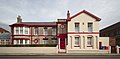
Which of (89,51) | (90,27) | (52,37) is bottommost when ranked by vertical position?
(89,51)

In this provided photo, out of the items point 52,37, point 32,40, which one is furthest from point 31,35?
point 52,37

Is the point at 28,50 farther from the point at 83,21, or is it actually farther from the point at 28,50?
the point at 83,21

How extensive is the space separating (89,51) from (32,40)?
15973 millimetres

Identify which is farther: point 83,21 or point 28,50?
point 83,21

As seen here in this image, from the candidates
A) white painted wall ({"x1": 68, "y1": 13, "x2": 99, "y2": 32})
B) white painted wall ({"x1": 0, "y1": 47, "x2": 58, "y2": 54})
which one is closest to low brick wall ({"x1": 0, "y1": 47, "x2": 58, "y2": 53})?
white painted wall ({"x1": 0, "y1": 47, "x2": 58, "y2": 54})

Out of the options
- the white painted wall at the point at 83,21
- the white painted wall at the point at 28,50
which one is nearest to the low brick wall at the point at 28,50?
the white painted wall at the point at 28,50

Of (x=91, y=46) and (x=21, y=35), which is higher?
(x=21, y=35)

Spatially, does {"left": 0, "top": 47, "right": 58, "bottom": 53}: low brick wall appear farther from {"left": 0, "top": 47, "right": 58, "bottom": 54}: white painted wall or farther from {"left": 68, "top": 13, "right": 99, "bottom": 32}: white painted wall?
{"left": 68, "top": 13, "right": 99, "bottom": 32}: white painted wall

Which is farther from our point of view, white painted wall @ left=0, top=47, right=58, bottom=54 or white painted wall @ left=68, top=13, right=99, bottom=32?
white painted wall @ left=68, top=13, right=99, bottom=32

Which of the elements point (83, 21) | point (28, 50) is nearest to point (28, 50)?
point (28, 50)

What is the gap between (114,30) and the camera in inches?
2360

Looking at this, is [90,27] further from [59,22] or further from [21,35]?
[21,35]

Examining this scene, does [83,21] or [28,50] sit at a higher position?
[83,21]

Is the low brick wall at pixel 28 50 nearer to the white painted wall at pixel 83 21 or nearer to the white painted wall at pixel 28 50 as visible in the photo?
the white painted wall at pixel 28 50
